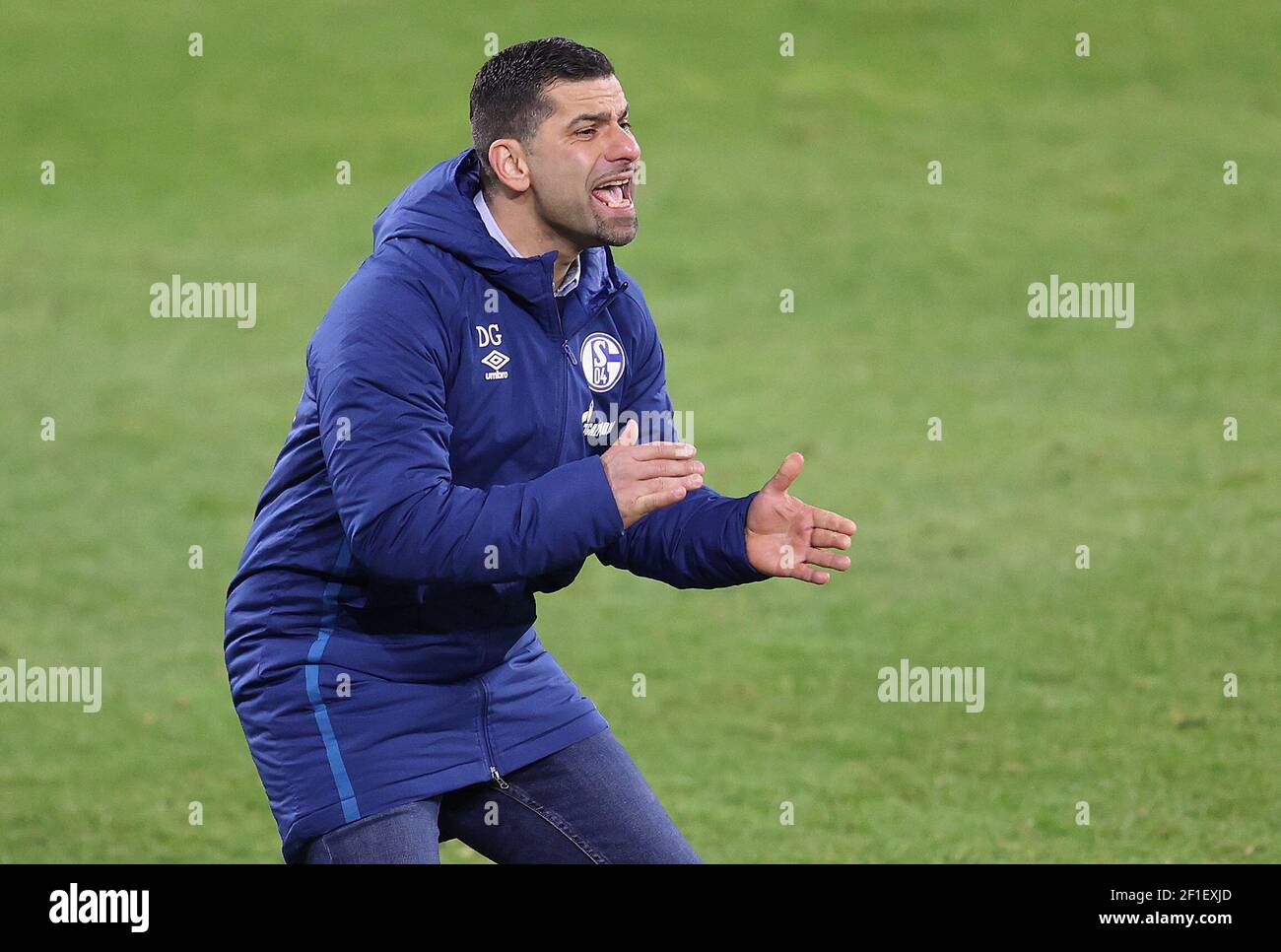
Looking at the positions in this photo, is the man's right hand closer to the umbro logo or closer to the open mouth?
the umbro logo

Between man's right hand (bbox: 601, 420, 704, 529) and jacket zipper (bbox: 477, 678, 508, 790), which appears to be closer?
man's right hand (bbox: 601, 420, 704, 529)

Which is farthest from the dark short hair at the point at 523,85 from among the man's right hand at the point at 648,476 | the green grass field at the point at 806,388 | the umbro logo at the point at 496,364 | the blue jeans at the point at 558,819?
the green grass field at the point at 806,388

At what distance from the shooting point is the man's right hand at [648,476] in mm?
4105

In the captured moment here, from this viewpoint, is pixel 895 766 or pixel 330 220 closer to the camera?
pixel 895 766

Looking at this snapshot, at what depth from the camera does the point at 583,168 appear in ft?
15.0

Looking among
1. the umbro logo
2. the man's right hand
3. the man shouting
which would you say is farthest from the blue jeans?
the umbro logo

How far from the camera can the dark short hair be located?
15.0ft

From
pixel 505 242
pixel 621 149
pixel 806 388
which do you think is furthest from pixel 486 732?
pixel 806 388

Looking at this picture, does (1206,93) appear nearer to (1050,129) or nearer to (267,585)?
(1050,129)

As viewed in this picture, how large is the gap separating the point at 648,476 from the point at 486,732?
0.87 m

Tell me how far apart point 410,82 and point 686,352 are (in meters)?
7.95

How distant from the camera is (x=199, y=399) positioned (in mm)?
15984

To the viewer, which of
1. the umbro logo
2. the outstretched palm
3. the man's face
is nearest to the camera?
the umbro logo

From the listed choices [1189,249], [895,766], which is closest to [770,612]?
[895,766]
